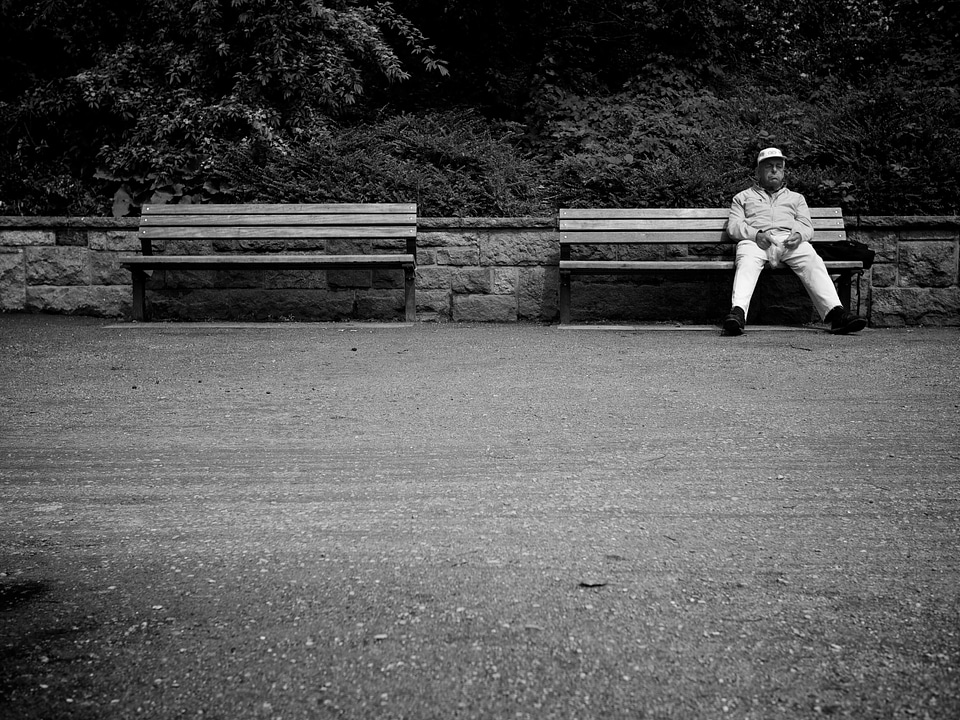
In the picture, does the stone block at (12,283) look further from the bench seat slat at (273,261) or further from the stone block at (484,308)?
the stone block at (484,308)

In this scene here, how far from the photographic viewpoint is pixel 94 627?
225 centimetres

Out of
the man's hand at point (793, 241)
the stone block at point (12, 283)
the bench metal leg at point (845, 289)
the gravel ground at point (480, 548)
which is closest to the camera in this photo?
the gravel ground at point (480, 548)

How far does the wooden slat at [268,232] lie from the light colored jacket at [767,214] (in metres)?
3.01

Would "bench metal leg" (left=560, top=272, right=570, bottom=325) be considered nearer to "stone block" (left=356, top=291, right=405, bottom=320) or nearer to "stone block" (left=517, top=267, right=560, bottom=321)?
"stone block" (left=517, top=267, right=560, bottom=321)

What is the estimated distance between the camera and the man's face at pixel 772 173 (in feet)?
28.1

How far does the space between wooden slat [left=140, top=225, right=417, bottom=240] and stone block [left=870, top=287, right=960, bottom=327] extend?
449 centimetres

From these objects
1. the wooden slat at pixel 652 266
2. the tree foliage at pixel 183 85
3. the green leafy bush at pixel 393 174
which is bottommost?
the wooden slat at pixel 652 266

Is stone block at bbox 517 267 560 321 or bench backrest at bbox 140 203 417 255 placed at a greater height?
bench backrest at bbox 140 203 417 255

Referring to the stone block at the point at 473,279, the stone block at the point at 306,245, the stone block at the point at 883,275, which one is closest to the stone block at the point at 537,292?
the stone block at the point at 473,279

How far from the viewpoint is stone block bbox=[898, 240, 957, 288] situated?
8.65 metres

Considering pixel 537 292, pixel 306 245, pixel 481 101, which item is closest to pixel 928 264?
pixel 537 292

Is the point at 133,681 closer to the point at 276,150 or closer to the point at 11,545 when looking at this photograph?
the point at 11,545

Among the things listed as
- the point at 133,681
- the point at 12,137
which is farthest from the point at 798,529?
A: the point at 12,137

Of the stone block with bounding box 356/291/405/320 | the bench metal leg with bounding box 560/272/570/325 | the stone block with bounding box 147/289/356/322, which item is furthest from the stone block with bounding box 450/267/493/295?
the stone block with bounding box 147/289/356/322
